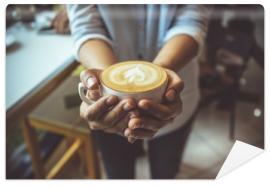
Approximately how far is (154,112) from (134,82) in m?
0.03

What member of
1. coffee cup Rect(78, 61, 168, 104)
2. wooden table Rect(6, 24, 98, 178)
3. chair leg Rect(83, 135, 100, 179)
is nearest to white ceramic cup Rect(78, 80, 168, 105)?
coffee cup Rect(78, 61, 168, 104)

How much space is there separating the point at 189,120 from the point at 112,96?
0.27 meters

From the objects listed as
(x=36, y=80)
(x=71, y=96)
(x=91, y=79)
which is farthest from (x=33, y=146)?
(x=91, y=79)

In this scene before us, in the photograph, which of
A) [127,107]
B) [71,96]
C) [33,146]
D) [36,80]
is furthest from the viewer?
[33,146]

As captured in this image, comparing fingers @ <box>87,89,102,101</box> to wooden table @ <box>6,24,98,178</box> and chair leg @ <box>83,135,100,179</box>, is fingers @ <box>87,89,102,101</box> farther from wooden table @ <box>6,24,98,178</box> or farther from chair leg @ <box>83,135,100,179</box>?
chair leg @ <box>83,135,100,179</box>

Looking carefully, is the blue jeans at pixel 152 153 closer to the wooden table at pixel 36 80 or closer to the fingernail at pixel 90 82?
the wooden table at pixel 36 80

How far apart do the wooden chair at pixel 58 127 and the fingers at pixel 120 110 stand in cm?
20

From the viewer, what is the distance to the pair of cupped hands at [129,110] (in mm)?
290

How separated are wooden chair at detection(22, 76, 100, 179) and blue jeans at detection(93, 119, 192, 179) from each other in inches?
2.5

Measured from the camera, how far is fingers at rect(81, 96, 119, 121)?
0.96 ft

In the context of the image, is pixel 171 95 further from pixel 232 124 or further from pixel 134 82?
pixel 232 124

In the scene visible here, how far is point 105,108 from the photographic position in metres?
0.30

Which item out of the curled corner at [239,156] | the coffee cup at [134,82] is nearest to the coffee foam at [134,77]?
the coffee cup at [134,82]
